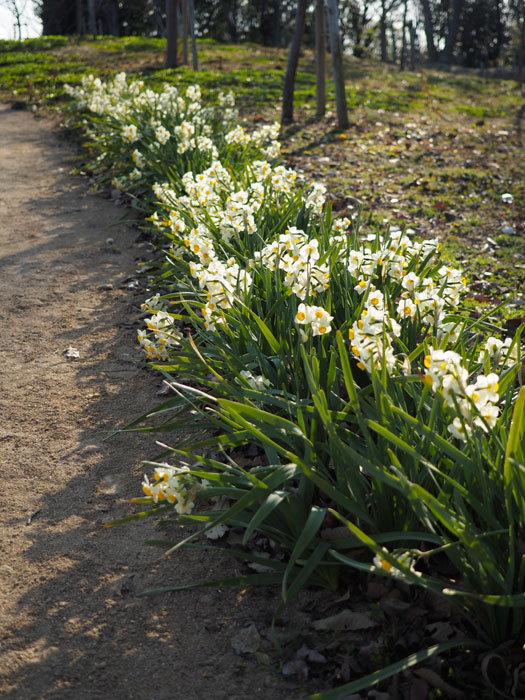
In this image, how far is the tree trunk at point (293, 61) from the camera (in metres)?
8.31

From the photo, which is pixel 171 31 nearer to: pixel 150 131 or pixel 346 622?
pixel 150 131

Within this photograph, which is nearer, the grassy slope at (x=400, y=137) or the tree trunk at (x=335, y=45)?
the grassy slope at (x=400, y=137)

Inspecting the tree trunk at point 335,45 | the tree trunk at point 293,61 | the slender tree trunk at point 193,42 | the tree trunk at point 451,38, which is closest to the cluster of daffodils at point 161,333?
the tree trunk at point 335,45

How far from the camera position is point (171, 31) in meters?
12.4

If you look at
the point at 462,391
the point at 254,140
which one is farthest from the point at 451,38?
the point at 462,391

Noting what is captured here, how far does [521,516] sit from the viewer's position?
1.65 meters

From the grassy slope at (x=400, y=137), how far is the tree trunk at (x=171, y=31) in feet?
→ 1.39

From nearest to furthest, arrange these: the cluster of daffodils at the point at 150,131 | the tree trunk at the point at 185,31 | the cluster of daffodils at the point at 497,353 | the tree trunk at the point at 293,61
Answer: the cluster of daffodils at the point at 497,353
the cluster of daffodils at the point at 150,131
the tree trunk at the point at 293,61
the tree trunk at the point at 185,31

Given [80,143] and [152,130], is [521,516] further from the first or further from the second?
[80,143]

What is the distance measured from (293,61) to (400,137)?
1.78 meters

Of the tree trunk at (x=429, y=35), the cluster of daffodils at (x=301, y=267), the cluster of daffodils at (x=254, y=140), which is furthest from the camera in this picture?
the tree trunk at (x=429, y=35)

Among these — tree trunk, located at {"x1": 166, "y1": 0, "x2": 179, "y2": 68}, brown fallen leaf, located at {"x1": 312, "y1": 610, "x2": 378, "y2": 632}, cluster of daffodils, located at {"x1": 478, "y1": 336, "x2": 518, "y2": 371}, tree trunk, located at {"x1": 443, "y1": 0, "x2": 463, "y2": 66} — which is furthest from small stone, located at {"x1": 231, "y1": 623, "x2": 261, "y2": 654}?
tree trunk, located at {"x1": 443, "y1": 0, "x2": 463, "y2": 66}

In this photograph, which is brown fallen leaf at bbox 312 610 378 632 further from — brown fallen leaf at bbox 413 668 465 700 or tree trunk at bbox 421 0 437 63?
tree trunk at bbox 421 0 437 63

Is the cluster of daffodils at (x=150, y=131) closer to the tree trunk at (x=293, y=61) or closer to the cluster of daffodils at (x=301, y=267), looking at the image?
the tree trunk at (x=293, y=61)
